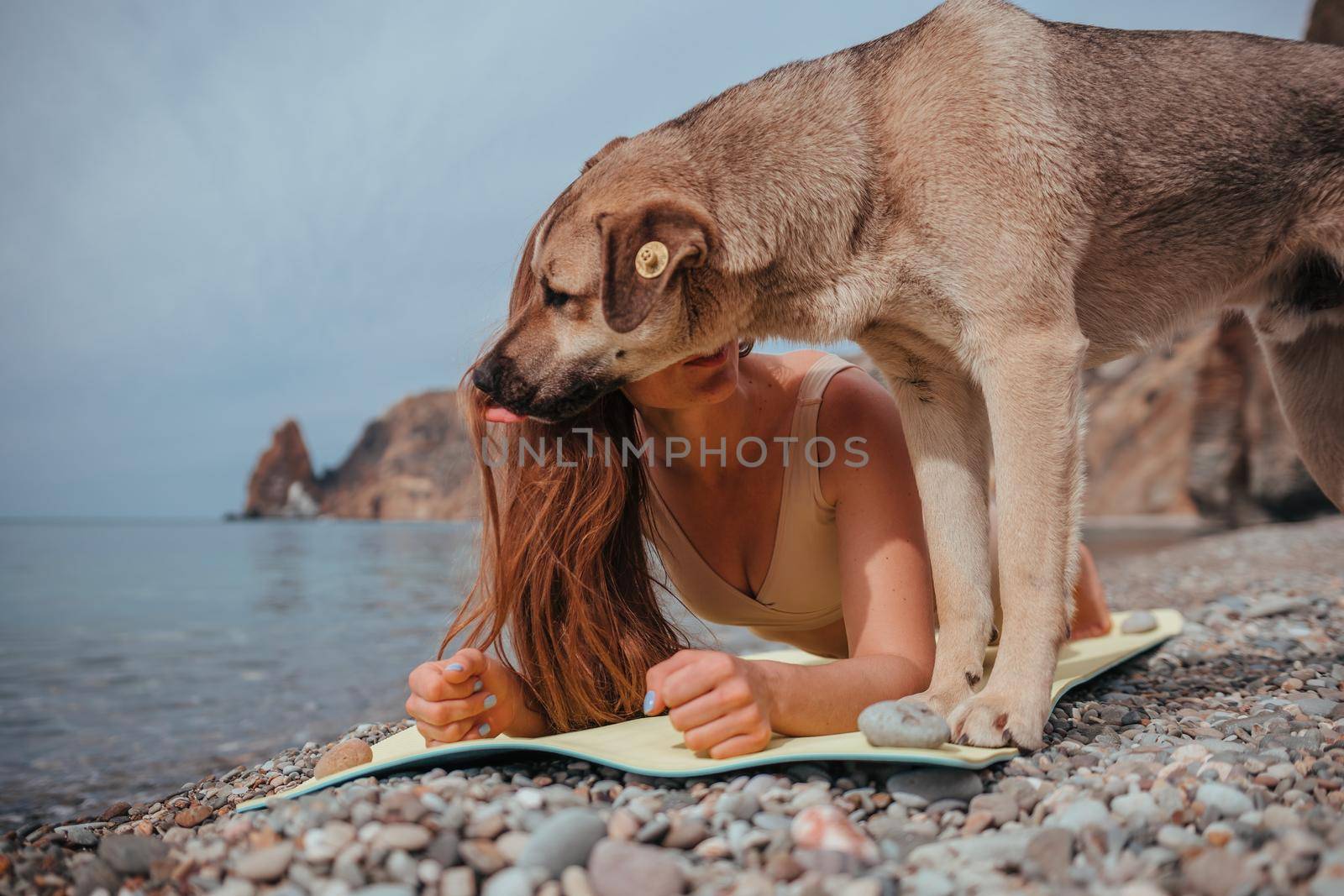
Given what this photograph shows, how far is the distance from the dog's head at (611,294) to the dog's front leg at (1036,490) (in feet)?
3.05

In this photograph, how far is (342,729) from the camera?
5453 mm

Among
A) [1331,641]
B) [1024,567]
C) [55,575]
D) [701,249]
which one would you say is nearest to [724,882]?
[1024,567]

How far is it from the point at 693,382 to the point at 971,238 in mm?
1042

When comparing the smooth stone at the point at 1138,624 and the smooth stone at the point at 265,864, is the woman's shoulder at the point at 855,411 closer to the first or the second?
Answer: the smooth stone at the point at 1138,624

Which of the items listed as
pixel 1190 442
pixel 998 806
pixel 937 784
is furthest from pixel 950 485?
pixel 1190 442

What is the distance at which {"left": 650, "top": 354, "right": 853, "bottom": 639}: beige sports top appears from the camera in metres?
3.43

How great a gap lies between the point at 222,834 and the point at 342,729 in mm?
3613

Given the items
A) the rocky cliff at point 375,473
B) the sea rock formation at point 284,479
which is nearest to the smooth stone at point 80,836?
the rocky cliff at point 375,473

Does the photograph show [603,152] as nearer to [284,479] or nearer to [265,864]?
[265,864]

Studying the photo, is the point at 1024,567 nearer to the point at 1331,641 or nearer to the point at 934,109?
the point at 934,109

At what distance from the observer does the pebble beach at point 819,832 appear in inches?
66.7

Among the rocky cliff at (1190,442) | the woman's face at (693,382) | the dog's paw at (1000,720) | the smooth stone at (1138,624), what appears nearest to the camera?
the dog's paw at (1000,720)

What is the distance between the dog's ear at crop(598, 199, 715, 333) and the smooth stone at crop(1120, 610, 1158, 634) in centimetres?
336

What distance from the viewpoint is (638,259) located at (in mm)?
2838
